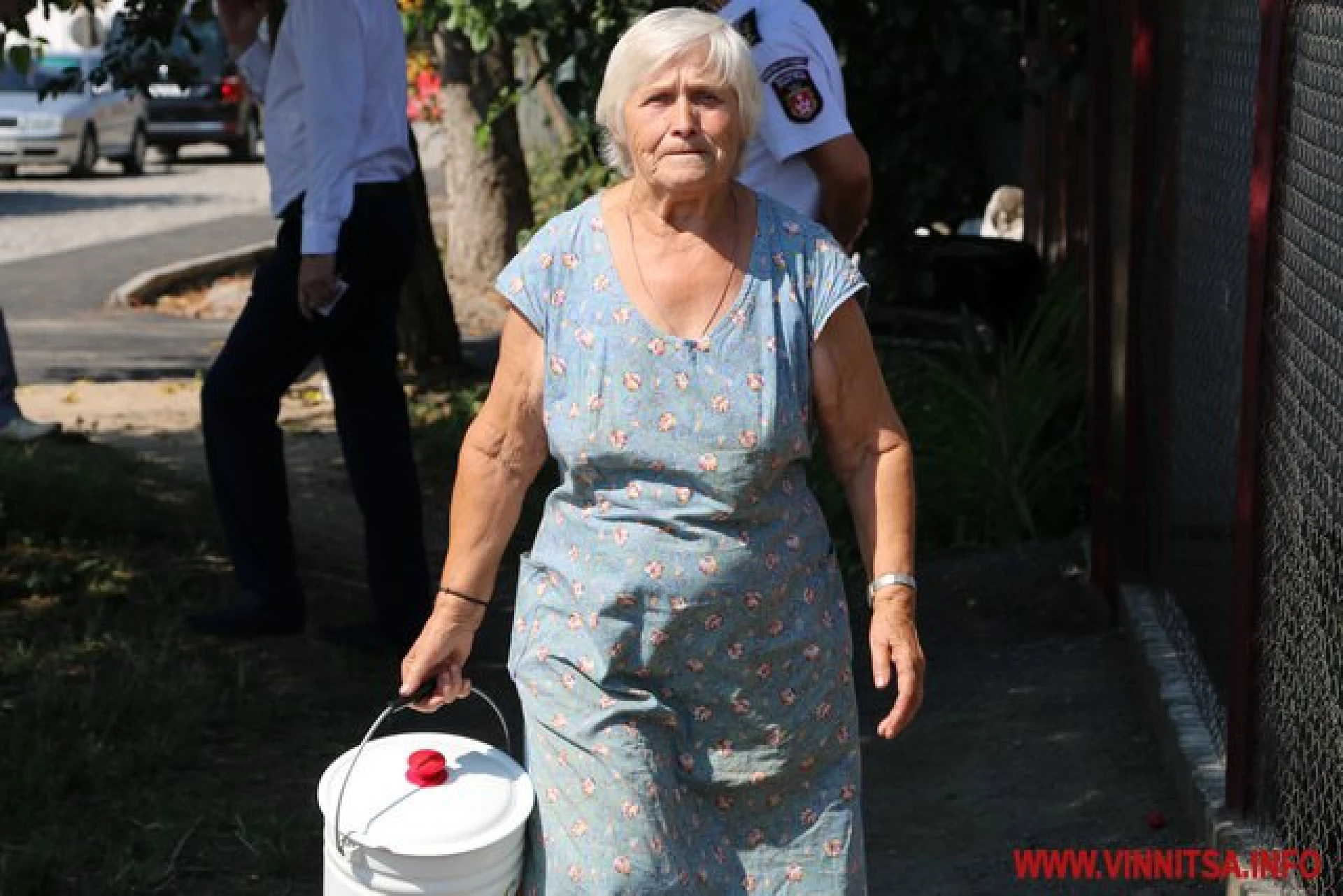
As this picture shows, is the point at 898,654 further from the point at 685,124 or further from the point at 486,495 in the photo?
the point at 685,124

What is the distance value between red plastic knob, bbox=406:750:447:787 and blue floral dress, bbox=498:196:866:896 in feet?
0.62

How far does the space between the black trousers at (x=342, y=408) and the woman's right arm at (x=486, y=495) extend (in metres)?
2.32

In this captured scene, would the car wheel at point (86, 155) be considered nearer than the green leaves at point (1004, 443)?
No

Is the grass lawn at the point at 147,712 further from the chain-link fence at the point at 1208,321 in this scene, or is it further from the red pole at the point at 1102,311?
the red pole at the point at 1102,311

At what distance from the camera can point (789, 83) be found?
15.5 ft

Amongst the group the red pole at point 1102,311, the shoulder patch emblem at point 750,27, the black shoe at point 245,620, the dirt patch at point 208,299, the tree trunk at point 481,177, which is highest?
the shoulder patch emblem at point 750,27

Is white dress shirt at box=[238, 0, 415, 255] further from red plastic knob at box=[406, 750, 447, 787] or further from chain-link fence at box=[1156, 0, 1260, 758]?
red plastic knob at box=[406, 750, 447, 787]

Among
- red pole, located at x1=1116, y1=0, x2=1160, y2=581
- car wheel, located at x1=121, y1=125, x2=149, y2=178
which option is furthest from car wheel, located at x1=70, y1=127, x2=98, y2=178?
red pole, located at x1=1116, y1=0, x2=1160, y2=581

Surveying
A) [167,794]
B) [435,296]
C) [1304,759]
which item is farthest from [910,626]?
[435,296]

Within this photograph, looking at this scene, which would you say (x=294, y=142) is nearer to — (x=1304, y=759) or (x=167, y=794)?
(x=167, y=794)

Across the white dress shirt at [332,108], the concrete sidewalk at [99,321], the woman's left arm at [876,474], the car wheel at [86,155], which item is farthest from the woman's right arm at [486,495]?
the car wheel at [86,155]

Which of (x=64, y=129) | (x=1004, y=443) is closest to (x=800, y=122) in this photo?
(x=1004, y=443)

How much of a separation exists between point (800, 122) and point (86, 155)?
71.8 ft

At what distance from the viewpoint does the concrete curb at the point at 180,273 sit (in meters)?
14.8
